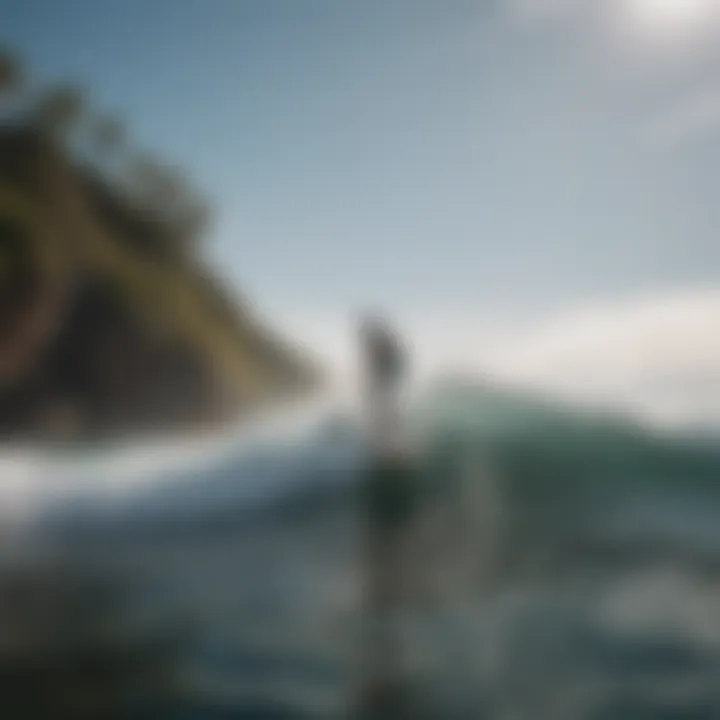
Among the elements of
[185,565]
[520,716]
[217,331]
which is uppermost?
[217,331]

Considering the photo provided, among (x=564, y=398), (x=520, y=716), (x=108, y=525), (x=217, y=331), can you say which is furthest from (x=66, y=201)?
(x=520, y=716)

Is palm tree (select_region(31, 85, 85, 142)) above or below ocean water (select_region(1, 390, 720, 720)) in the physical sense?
above

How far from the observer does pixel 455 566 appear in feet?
7.40

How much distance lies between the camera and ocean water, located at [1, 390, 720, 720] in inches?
84.3

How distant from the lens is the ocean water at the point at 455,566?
2.14 meters

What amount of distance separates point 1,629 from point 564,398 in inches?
61.9

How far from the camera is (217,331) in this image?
2.29 metres

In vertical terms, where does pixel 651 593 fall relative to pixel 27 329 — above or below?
below

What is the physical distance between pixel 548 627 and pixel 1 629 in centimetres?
140

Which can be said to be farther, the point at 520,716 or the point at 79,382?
the point at 79,382

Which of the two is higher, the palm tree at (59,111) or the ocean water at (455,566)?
the palm tree at (59,111)

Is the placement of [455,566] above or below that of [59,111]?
below

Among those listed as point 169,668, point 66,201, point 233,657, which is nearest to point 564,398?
point 233,657

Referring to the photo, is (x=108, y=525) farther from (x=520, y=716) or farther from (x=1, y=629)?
(x=520, y=716)
